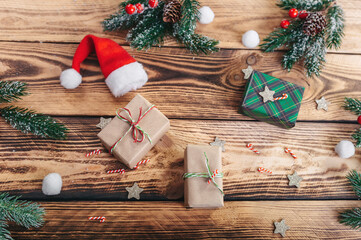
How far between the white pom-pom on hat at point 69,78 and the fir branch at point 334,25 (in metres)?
1.08

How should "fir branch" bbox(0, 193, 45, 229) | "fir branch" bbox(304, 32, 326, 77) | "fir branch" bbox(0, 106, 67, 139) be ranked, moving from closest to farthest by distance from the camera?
"fir branch" bbox(0, 193, 45, 229) < "fir branch" bbox(0, 106, 67, 139) < "fir branch" bbox(304, 32, 326, 77)

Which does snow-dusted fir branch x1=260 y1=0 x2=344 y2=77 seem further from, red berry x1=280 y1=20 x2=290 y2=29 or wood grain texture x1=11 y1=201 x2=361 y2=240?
wood grain texture x1=11 y1=201 x2=361 y2=240

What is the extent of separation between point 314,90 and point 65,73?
1.10 m

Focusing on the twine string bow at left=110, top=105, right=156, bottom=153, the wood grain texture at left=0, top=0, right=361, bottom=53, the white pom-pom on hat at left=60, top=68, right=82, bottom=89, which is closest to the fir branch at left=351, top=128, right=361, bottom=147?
the wood grain texture at left=0, top=0, right=361, bottom=53

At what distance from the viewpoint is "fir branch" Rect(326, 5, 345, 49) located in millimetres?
1163

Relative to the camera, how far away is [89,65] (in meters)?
1.22

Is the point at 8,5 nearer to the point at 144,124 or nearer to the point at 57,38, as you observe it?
the point at 57,38

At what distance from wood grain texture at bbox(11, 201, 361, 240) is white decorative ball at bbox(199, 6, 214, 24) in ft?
2.60

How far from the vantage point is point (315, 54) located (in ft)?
3.91

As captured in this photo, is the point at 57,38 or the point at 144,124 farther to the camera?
the point at 57,38

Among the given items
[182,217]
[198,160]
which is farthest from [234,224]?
[198,160]

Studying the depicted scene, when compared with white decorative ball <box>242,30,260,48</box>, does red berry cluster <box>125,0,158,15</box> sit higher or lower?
higher

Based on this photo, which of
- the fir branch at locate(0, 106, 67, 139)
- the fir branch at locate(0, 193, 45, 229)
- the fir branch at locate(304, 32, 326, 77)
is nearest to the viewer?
the fir branch at locate(0, 193, 45, 229)

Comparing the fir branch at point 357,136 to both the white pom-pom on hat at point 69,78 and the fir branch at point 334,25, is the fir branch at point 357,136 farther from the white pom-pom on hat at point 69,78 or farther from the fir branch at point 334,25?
the white pom-pom on hat at point 69,78
